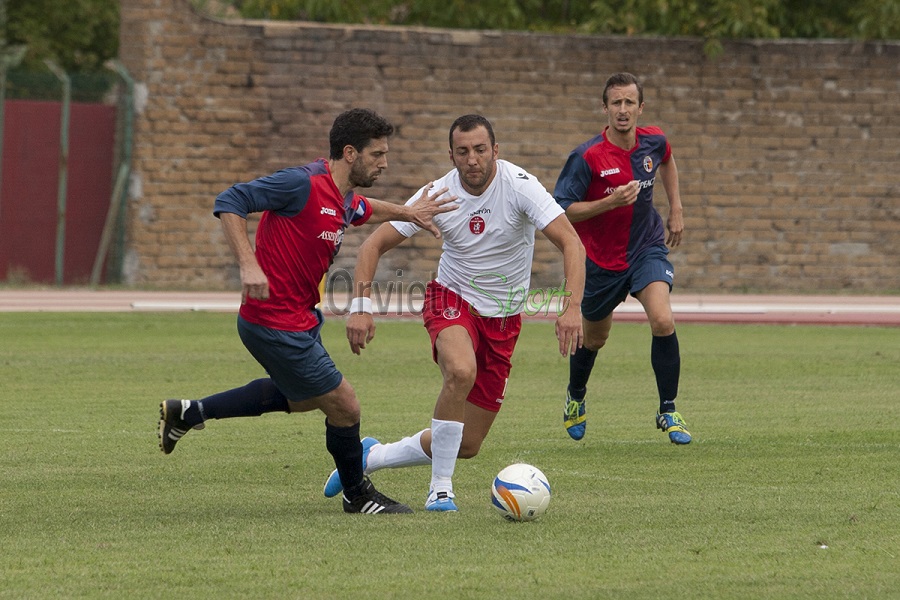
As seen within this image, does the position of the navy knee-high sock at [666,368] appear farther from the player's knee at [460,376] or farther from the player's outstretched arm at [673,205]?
the player's knee at [460,376]

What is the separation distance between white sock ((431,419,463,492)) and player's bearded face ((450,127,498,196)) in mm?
1302

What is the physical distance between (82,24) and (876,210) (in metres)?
19.0

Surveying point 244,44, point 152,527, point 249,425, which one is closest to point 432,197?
point 152,527

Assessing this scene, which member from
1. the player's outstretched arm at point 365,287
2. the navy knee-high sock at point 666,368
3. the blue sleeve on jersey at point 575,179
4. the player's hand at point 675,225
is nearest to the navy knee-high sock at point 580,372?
the navy knee-high sock at point 666,368

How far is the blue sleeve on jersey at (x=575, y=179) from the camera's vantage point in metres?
9.60

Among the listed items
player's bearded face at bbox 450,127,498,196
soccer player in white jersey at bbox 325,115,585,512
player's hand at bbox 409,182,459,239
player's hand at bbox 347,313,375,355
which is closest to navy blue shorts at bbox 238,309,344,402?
player's hand at bbox 347,313,375,355

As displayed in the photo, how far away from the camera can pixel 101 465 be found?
325 inches

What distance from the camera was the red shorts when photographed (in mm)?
7535

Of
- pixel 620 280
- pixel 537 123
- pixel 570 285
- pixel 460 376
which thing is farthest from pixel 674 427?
pixel 537 123

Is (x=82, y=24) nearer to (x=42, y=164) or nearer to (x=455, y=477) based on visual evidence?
(x=42, y=164)

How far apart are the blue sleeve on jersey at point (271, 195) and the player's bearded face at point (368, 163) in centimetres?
26

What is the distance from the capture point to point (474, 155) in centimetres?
731

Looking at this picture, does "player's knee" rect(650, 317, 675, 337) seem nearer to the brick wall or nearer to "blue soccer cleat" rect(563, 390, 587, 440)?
"blue soccer cleat" rect(563, 390, 587, 440)

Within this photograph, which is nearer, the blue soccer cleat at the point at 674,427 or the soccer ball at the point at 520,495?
the soccer ball at the point at 520,495
